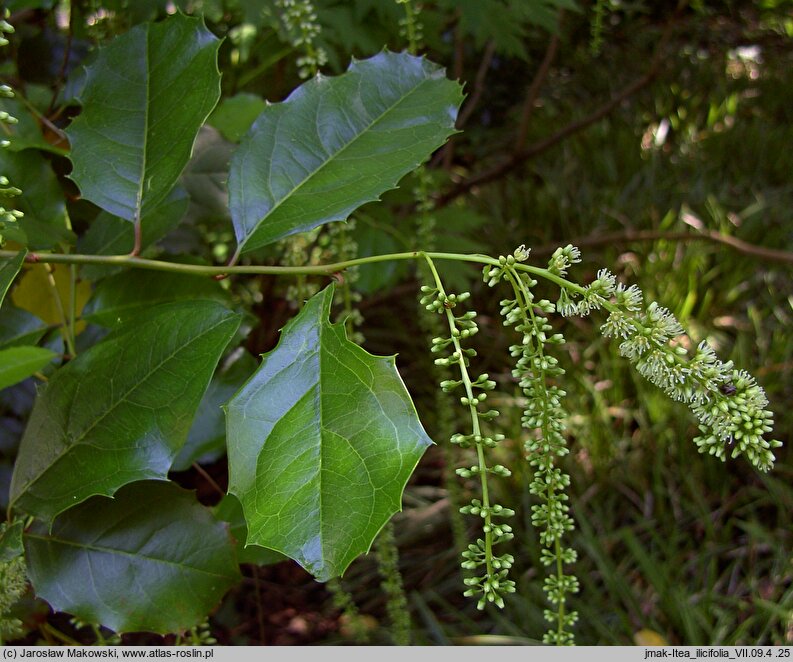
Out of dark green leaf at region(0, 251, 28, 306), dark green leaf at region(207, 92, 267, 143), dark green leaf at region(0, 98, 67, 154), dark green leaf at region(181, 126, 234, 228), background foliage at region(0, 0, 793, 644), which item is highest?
dark green leaf at region(0, 98, 67, 154)

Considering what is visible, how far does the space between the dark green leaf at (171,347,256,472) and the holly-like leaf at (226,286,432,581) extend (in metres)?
0.27

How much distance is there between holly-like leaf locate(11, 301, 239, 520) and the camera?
661mm

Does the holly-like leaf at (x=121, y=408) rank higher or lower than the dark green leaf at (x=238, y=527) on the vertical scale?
higher

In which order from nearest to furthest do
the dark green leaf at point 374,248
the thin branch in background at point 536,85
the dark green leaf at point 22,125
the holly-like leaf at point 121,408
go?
the holly-like leaf at point 121,408
the dark green leaf at point 22,125
the dark green leaf at point 374,248
the thin branch in background at point 536,85

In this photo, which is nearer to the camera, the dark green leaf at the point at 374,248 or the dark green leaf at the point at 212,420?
the dark green leaf at the point at 212,420

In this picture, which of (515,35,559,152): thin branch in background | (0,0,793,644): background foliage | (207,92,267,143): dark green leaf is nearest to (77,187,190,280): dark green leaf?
(0,0,793,644): background foliage

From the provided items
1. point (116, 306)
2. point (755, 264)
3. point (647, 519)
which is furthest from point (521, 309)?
point (755, 264)

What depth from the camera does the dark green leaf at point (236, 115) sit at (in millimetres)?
1056

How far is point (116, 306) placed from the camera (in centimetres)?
83

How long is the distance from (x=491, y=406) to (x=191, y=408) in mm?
2272

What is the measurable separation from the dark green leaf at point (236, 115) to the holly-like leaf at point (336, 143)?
304 mm

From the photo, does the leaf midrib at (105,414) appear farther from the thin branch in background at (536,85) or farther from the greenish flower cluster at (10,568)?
the thin branch in background at (536,85)

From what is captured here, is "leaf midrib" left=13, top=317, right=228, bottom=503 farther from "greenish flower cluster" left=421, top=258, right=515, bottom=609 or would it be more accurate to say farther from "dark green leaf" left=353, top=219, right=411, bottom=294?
"dark green leaf" left=353, top=219, right=411, bottom=294

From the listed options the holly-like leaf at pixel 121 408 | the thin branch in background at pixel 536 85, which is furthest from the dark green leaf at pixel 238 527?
the thin branch in background at pixel 536 85
